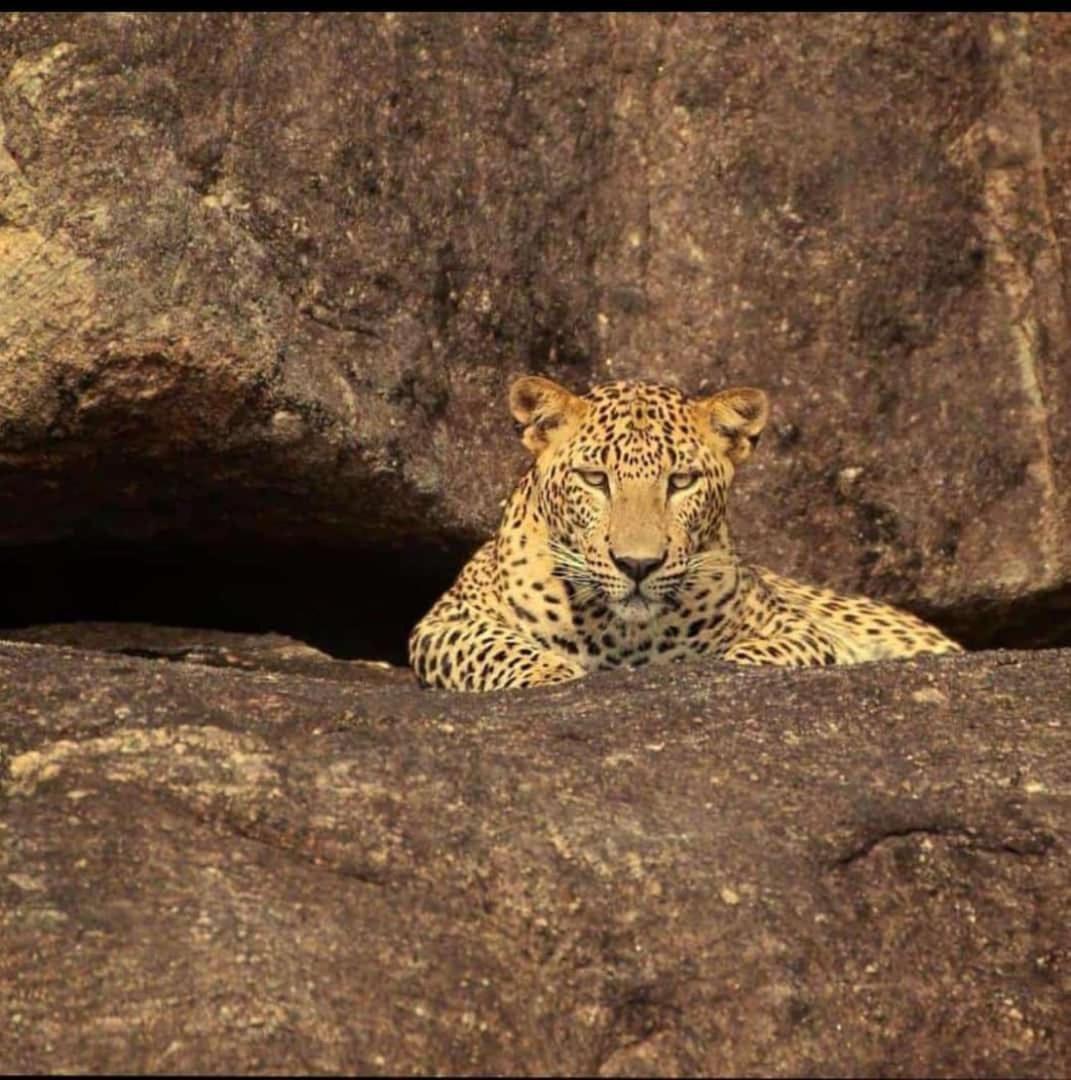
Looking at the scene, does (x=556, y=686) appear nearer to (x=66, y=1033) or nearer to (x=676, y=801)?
(x=676, y=801)

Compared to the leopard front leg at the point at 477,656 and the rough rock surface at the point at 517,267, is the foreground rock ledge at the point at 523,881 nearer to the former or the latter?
the leopard front leg at the point at 477,656

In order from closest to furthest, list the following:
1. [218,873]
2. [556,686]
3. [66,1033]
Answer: [66,1033], [218,873], [556,686]

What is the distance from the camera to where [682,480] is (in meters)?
12.6

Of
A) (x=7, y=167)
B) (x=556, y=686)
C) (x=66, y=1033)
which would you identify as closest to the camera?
(x=66, y=1033)

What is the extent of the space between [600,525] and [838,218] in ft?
8.14

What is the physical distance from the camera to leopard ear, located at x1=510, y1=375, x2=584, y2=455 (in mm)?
12781

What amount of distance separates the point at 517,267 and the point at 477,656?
1.89 metres

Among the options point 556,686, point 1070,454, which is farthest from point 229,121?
point 1070,454

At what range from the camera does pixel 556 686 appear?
10625 millimetres

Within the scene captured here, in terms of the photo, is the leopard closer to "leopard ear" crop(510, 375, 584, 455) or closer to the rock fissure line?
"leopard ear" crop(510, 375, 584, 455)

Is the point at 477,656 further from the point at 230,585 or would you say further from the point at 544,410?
the point at 230,585

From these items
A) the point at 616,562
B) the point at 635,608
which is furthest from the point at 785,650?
the point at 616,562

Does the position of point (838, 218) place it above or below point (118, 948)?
above

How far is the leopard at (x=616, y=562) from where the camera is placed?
1238cm
